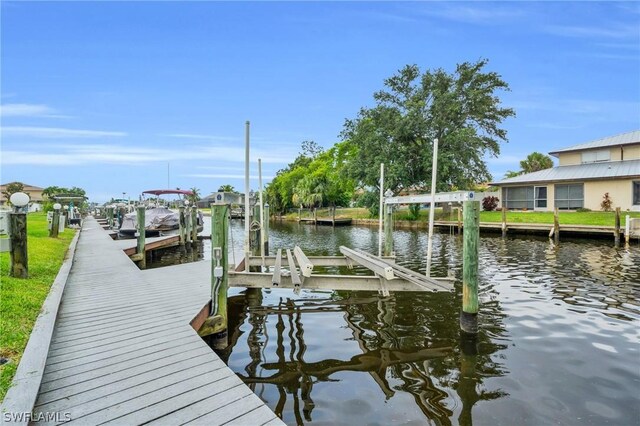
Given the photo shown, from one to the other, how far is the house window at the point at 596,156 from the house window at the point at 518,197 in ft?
16.8

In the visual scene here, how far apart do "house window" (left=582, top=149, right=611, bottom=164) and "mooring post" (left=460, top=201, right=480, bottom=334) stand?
3432 cm

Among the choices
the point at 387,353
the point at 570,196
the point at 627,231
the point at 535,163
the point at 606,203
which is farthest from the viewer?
the point at 535,163

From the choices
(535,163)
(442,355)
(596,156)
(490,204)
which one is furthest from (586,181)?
(442,355)

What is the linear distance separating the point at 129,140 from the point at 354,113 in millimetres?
23050

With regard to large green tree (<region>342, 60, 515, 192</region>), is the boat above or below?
below

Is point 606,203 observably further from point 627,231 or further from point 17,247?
point 17,247

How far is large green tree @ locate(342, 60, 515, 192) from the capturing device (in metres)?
35.4

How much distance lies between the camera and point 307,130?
251 ft

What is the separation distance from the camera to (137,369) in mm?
4094

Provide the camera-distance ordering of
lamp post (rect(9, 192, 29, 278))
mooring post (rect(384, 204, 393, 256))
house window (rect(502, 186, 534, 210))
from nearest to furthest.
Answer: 1. lamp post (rect(9, 192, 29, 278))
2. mooring post (rect(384, 204, 393, 256))
3. house window (rect(502, 186, 534, 210))

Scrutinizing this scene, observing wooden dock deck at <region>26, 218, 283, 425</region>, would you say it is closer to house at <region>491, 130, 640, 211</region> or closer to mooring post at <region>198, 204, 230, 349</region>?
mooring post at <region>198, 204, 230, 349</region>

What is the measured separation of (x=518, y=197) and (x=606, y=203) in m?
7.33

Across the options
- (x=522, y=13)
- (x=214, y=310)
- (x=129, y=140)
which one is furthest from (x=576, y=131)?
(x=214, y=310)

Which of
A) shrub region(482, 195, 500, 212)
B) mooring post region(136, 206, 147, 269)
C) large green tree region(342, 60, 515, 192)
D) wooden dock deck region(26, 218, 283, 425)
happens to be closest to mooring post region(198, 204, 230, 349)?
wooden dock deck region(26, 218, 283, 425)
